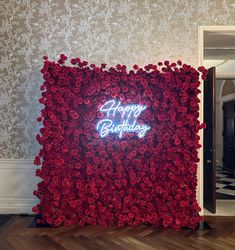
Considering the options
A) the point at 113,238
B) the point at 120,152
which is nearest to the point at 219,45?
the point at 120,152

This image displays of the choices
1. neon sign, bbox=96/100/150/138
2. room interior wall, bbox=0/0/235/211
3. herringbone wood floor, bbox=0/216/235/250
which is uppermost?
room interior wall, bbox=0/0/235/211

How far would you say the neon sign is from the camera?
3484 mm

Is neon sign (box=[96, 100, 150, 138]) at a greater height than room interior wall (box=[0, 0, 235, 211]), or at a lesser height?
lesser

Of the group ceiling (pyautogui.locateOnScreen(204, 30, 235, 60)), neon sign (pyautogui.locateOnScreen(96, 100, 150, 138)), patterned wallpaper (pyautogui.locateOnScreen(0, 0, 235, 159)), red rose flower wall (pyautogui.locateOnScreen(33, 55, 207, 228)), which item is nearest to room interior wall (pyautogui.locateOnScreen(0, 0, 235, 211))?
patterned wallpaper (pyautogui.locateOnScreen(0, 0, 235, 159))

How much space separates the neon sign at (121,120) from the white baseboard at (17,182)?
136 cm

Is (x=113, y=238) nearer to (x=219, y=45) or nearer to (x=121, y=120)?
(x=121, y=120)

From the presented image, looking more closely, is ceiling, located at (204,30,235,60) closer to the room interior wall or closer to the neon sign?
the room interior wall

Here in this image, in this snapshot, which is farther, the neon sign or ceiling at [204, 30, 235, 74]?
ceiling at [204, 30, 235, 74]

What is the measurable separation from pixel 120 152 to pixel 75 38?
6.12 feet

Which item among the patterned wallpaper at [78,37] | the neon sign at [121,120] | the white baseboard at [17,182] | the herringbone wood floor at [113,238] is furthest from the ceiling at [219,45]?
the white baseboard at [17,182]

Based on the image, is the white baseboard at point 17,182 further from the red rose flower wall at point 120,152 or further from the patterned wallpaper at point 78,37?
the red rose flower wall at point 120,152

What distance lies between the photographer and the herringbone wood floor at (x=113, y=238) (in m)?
2.94

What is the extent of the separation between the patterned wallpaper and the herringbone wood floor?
122 centimetres

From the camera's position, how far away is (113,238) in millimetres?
3148
